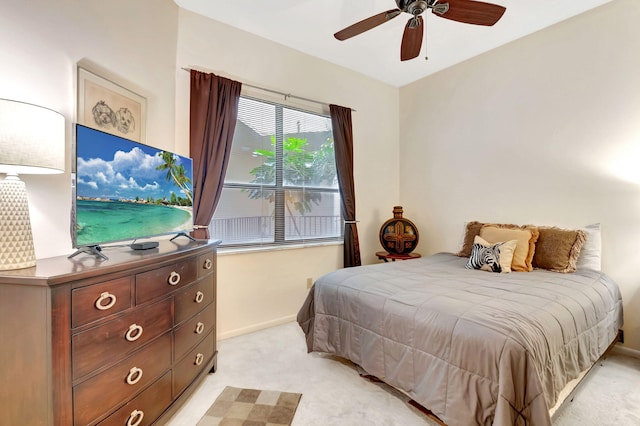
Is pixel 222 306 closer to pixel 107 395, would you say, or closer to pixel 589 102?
pixel 107 395

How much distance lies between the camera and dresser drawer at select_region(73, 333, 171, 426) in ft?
3.84

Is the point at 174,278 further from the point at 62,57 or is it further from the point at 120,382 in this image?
the point at 62,57

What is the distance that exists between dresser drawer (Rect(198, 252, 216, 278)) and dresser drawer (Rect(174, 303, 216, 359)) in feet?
0.84

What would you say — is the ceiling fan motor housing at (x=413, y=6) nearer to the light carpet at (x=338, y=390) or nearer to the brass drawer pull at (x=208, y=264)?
the brass drawer pull at (x=208, y=264)

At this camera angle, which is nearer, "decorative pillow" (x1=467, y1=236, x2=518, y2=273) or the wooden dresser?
the wooden dresser

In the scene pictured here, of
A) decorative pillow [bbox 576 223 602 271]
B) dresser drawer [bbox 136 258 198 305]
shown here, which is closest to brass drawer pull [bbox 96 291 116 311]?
dresser drawer [bbox 136 258 198 305]

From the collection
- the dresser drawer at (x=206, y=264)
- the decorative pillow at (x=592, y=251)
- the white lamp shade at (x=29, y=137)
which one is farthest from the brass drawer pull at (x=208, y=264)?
the decorative pillow at (x=592, y=251)

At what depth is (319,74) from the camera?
11.4ft

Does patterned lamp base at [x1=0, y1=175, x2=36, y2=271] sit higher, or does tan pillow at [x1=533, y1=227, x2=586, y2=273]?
patterned lamp base at [x1=0, y1=175, x2=36, y2=271]

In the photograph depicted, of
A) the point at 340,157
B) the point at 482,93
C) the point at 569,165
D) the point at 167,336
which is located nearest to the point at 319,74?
the point at 340,157

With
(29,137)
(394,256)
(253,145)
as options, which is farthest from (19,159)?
(394,256)

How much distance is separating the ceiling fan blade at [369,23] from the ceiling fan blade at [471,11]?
0.88ft

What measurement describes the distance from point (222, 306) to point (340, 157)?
207cm

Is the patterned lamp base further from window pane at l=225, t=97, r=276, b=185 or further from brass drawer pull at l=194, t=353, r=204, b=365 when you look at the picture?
window pane at l=225, t=97, r=276, b=185
